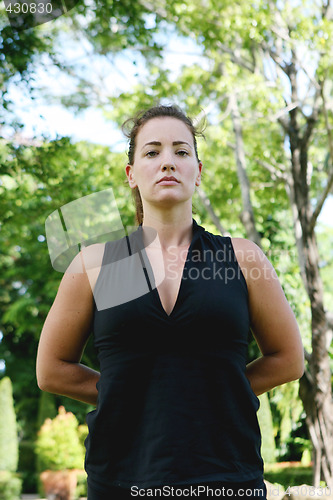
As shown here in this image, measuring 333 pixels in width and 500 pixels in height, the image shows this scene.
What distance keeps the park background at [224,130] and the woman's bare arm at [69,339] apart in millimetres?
2989

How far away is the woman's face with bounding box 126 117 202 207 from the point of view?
131 centimetres

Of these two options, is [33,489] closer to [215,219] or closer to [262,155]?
[215,219]

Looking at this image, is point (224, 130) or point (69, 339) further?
point (224, 130)

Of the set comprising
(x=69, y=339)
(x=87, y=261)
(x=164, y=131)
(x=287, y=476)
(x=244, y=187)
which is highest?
(x=244, y=187)

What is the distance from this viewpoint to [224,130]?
24.8ft

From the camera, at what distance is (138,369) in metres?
1.14

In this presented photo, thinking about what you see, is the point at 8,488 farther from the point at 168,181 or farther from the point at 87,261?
the point at 168,181

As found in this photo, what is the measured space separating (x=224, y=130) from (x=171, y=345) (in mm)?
6770

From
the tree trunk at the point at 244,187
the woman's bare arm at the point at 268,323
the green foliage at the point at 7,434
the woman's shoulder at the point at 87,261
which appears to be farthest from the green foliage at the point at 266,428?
the woman's shoulder at the point at 87,261

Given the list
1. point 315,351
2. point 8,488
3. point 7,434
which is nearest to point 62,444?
point 8,488

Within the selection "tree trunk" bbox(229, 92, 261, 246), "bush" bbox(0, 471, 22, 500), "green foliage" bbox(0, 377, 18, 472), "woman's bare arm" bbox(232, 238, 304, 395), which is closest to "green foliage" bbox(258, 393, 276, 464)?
"tree trunk" bbox(229, 92, 261, 246)

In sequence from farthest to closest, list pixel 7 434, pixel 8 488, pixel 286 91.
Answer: pixel 7 434 < pixel 8 488 < pixel 286 91

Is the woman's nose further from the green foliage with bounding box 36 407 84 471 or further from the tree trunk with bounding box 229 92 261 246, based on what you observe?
the green foliage with bounding box 36 407 84 471

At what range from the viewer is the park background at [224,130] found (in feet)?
18.5
